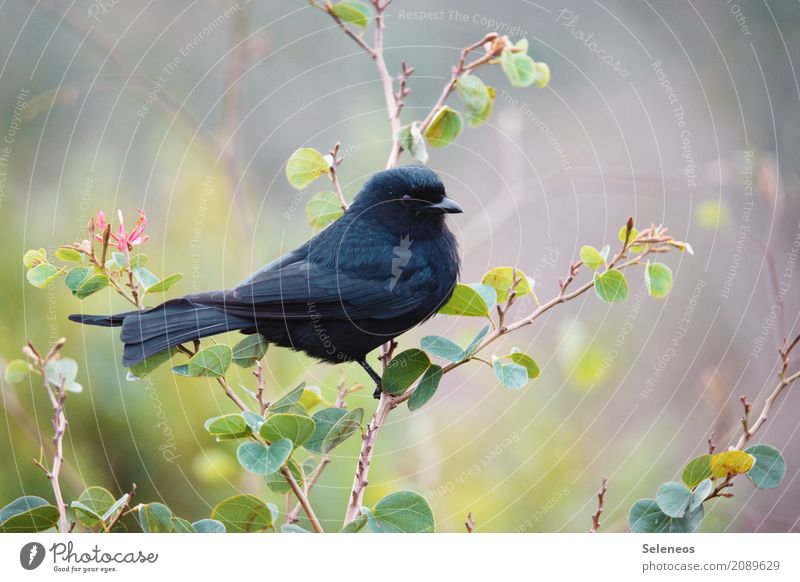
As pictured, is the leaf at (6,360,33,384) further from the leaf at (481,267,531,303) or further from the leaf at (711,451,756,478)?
the leaf at (711,451,756,478)

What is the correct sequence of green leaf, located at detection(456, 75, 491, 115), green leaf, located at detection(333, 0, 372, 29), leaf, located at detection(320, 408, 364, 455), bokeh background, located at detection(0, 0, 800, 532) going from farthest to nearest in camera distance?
1. bokeh background, located at detection(0, 0, 800, 532)
2. green leaf, located at detection(333, 0, 372, 29)
3. green leaf, located at detection(456, 75, 491, 115)
4. leaf, located at detection(320, 408, 364, 455)

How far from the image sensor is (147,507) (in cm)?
215

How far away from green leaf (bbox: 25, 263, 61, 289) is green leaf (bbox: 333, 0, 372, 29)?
132 centimetres

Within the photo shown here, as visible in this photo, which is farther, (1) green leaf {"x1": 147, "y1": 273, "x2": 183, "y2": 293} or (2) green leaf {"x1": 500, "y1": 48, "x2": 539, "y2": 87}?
(2) green leaf {"x1": 500, "y1": 48, "x2": 539, "y2": 87}

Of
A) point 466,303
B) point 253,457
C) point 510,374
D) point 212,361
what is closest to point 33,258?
point 212,361

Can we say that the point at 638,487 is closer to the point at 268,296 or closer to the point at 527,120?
the point at 268,296

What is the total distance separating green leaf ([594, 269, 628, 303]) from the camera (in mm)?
2383

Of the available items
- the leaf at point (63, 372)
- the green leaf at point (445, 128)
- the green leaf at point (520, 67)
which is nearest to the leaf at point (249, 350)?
the leaf at point (63, 372)

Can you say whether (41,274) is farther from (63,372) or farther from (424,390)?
(424,390)

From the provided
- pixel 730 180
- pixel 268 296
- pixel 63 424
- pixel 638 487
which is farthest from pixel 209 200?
pixel 730 180

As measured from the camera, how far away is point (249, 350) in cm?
273

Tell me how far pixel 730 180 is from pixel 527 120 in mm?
1139

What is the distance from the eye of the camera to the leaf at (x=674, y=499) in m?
2.12

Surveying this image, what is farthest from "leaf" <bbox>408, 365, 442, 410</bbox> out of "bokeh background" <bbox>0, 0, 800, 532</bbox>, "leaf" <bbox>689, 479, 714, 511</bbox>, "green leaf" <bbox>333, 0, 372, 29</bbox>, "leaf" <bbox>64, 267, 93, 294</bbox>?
"green leaf" <bbox>333, 0, 372, 29</bbox>
